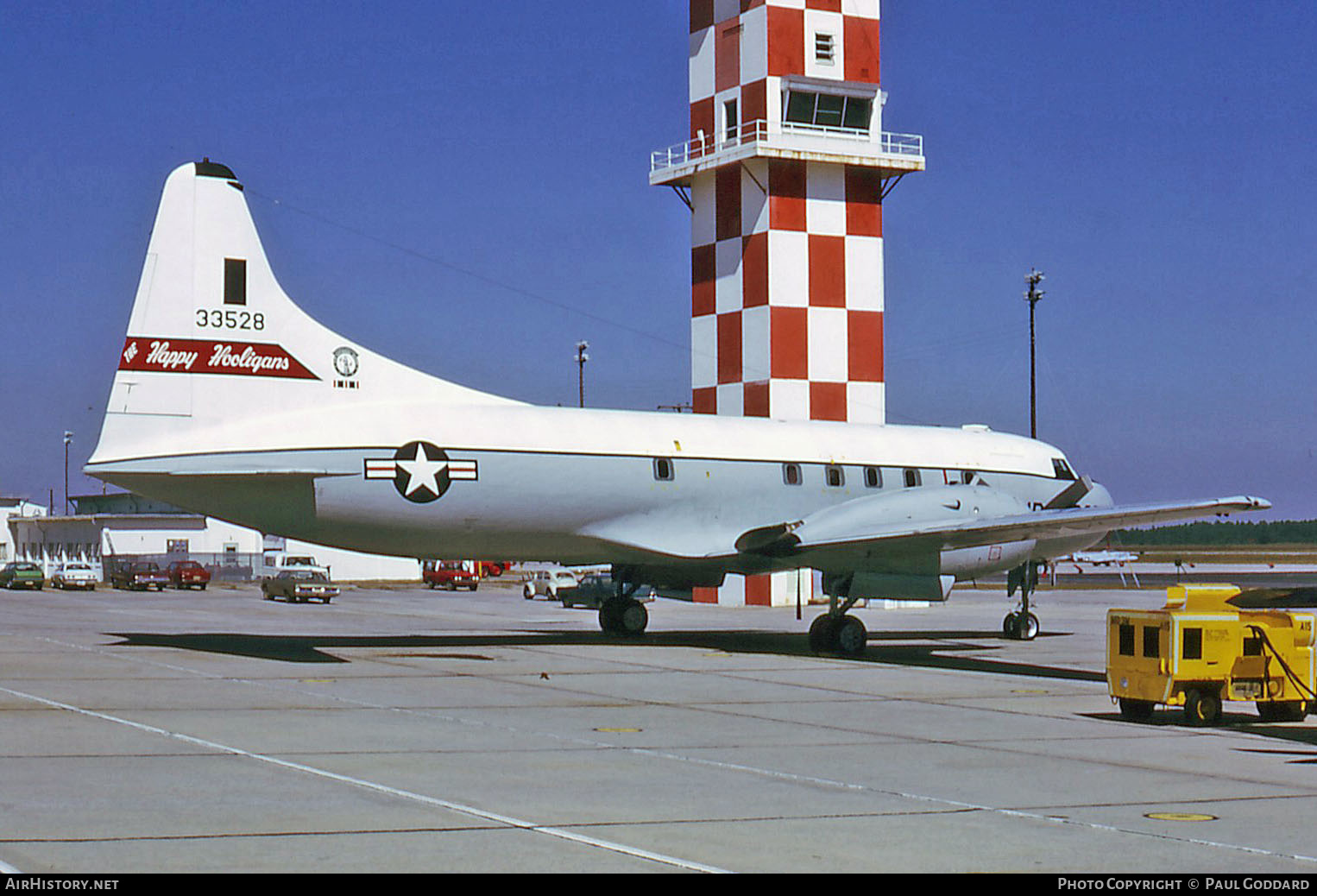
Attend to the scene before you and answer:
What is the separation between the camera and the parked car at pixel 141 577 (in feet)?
217

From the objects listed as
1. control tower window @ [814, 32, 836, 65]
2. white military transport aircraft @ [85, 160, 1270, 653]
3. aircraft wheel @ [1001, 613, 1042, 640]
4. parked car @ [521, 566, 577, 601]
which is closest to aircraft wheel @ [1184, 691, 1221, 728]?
white military transport aircraft @ [85, 160, 1270, 653]

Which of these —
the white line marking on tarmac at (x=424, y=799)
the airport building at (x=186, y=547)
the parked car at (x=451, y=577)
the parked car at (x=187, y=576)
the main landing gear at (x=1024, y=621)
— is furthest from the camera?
the airport building at (x=186, y=547)

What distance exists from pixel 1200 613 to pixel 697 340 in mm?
32064

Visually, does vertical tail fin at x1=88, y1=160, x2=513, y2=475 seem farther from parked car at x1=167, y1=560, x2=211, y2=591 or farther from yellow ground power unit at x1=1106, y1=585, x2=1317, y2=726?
parked car at x1=167, y1=560, x2=211, y2=591

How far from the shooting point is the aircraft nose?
3102 cm

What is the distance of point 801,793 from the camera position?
1156cm

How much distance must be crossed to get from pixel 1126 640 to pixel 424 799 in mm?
9726

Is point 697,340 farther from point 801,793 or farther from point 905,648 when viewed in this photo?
point 801,793

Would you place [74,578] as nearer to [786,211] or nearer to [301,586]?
[301,586]

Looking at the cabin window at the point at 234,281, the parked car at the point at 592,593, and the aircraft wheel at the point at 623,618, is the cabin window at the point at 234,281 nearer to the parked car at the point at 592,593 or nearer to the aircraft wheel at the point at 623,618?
the aircraft wheel at the point at 623,618

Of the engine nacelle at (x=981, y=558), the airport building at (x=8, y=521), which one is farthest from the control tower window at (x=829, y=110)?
the airport building at (x=8, y=521)

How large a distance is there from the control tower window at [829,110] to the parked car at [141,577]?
125 feet

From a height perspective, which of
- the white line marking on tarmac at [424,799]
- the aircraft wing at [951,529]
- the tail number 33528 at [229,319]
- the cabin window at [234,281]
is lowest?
the white line marking on tarmac at [424,799]
